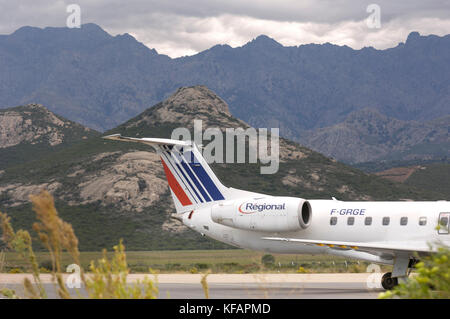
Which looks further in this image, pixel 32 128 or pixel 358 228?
pixel 32 128

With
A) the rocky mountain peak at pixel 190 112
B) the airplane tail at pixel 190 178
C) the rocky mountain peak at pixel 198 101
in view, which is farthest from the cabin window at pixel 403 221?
the rocky mountain peak at pixel 198 101

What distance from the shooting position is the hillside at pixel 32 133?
5285 inches

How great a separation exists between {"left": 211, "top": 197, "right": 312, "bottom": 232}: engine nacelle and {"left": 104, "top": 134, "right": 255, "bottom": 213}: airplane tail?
1.32 metres

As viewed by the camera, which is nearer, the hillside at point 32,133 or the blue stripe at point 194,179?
the blue stripe at point 194,179

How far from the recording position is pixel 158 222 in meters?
79.4

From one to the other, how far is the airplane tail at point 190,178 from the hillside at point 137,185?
38.9 m

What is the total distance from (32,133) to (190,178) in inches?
4671

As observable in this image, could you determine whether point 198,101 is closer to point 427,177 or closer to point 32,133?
point 32,133

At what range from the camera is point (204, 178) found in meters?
26.7

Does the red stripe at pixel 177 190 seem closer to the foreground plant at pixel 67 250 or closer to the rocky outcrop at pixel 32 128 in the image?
the foreground plant at pixel 67 250

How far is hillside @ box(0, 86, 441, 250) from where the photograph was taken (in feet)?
247

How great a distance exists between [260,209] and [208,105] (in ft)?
342

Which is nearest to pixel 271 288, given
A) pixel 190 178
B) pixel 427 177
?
pixel 190 178
